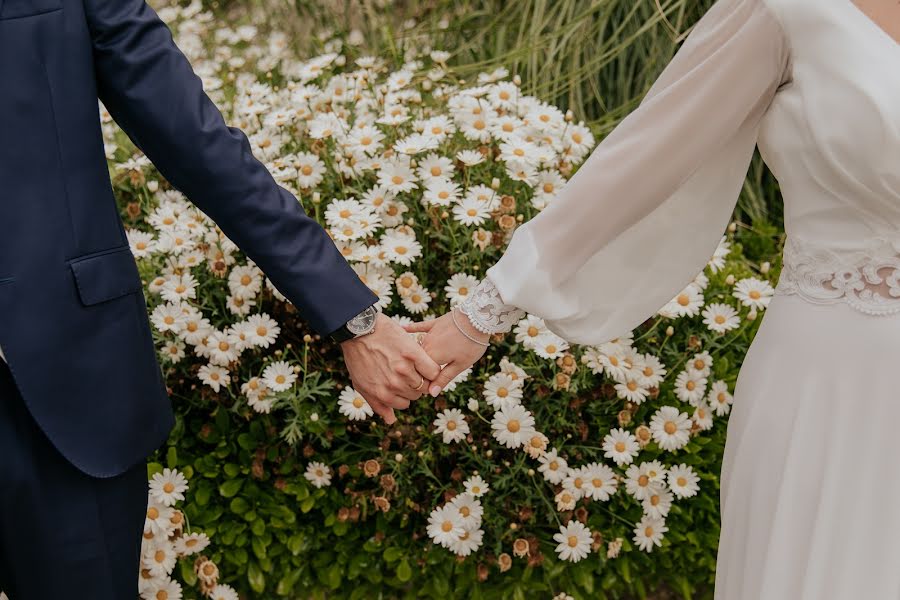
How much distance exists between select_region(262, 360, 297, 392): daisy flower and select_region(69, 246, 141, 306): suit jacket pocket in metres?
0.79

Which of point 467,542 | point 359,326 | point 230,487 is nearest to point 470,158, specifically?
point 359,326

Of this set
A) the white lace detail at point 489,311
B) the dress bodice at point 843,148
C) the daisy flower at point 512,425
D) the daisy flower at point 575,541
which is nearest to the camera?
the dress bodice at point 843,148

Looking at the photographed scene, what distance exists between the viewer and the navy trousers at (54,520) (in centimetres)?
155

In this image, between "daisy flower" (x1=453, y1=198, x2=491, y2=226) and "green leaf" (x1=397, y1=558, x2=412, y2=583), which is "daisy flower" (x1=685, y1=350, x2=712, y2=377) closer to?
"daisy flower" (x1=453, y1=198, x2=491, y2=226)

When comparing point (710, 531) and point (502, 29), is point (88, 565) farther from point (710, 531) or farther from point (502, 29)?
point (502, 29)

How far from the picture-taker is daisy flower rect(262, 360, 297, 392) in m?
2.41

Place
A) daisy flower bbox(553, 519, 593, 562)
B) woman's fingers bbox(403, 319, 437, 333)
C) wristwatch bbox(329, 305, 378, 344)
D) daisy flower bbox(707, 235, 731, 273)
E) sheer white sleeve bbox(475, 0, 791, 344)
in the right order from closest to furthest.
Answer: sheer white sleeve bbox(475, 0, 791, 344) → wristwatch bbox(329, 305, 378, 344) → woman's fingers bbox(403, 319, 437, 333) → daisy flower bbox(553, 519, 593, 562) → daisy flower bbox(707, 235, 731, 273)

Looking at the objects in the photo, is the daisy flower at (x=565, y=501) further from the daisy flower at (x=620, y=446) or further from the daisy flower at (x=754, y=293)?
the daisy flower at (x=754, y=293)

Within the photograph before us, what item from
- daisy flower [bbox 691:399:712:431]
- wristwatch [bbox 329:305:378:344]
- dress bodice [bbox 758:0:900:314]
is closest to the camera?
dress bodice [bbox 758:0:900:314]

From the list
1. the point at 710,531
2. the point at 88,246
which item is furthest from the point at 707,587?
the point at 88,246

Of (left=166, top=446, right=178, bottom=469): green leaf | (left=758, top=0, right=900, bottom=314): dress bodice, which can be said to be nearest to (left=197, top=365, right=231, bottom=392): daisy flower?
(left=166, top=446, right=178, bottom=469): green leaf

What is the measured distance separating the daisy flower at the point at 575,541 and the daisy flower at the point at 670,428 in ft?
0.98

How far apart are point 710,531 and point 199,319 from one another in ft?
4.91

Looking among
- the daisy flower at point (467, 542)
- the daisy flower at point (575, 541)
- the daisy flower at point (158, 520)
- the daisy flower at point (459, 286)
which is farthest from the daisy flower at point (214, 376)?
the daisy flower at point (575, 541)
